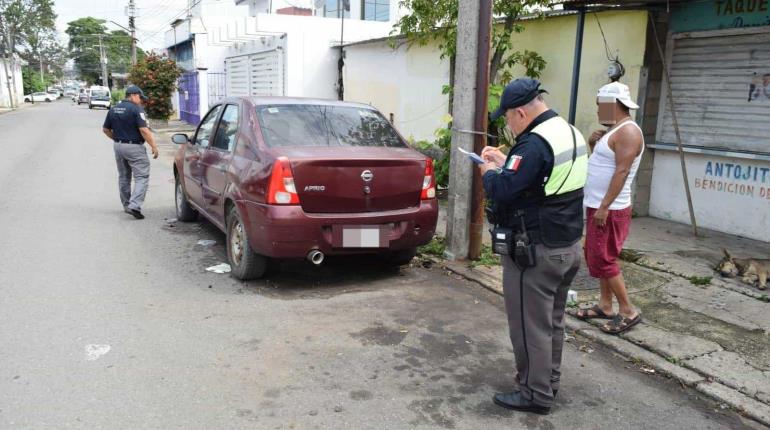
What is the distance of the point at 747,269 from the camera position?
5324mm

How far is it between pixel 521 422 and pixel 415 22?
280 inches

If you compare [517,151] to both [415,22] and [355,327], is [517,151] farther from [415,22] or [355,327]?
[415,22]

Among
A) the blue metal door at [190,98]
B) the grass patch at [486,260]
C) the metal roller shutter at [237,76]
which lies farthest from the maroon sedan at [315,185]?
the blue metal door at [190,98]

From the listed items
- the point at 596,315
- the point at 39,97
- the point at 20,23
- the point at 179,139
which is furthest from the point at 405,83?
the point at 39,97

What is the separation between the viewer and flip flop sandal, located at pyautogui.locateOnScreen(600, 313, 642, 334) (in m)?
4.29

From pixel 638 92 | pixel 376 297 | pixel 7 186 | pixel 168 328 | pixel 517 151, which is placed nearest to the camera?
pixel 517 151

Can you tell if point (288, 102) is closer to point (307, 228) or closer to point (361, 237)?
point (307, 228)

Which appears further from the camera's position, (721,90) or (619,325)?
(721,90)

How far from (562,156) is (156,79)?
24.7 meters

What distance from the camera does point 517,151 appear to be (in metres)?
3.00

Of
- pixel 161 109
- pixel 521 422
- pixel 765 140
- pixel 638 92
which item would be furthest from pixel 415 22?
pixel 161 109

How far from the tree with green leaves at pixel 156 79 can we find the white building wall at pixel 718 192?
22018mm

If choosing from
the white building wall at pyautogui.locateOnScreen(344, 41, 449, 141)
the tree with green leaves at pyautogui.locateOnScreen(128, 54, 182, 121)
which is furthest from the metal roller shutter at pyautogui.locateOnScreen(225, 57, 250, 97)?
the white building wall at pyautogui.locateOnScreen(344, 41, 449, 141)

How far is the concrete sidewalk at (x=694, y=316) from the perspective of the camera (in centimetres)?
366
